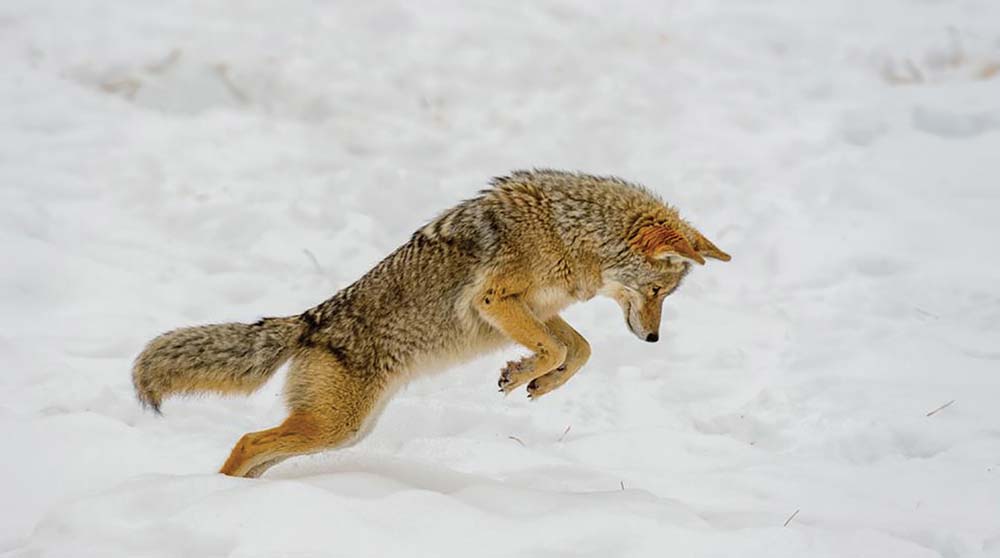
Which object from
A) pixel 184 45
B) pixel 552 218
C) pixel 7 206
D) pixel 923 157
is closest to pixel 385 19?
pixel 184 45

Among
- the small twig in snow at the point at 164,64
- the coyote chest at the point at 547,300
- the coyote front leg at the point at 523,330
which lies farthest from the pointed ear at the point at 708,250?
the small twig in snow at the point at 164,64

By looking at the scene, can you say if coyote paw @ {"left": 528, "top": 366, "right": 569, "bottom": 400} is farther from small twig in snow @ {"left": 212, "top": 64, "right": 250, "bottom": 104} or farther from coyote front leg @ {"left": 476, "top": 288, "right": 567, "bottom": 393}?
small twig in snow @ {"left": 212, "top": 64, "right": 250, "bottom": 104}

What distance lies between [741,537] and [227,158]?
A: 6.86m

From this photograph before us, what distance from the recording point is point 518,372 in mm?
6363

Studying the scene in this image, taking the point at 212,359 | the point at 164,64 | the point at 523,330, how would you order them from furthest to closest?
1. the point at 164,64
2. the point at 523,330
3. the point at 212,359

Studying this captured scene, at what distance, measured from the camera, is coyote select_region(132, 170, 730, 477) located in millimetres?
5980

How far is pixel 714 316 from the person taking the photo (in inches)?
349

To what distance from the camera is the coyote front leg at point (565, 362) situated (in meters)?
6.53

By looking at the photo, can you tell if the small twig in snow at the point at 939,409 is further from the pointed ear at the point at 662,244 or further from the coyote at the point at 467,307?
the pointed ear at the point at 662,244

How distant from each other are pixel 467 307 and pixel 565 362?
660 mm

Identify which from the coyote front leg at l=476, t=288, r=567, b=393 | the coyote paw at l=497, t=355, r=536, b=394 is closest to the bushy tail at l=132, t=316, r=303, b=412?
the coyote front leg at l=476, t=288, r=567, b=393

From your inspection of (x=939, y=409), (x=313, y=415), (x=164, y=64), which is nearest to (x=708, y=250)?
(x=939, y=409)

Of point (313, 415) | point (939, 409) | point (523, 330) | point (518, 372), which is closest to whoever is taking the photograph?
point (313, 415)

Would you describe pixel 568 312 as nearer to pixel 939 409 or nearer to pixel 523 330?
pixel 523 330
